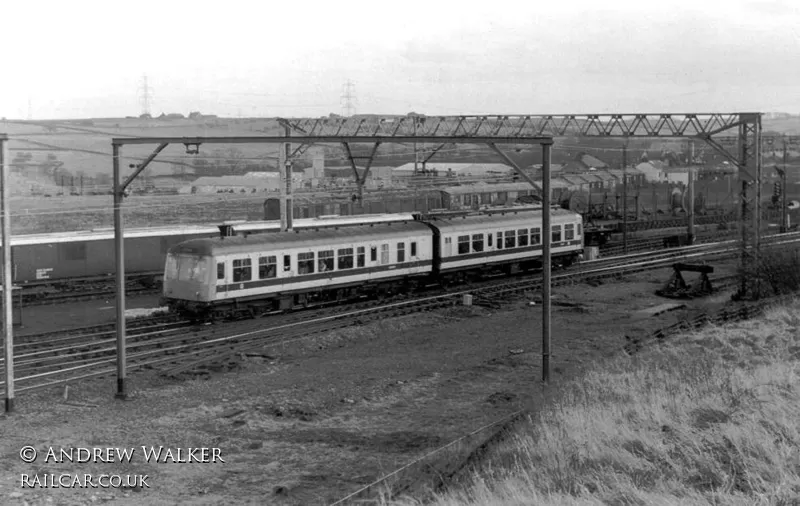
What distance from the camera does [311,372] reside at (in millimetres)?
20312

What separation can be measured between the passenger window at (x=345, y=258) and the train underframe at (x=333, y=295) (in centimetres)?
64

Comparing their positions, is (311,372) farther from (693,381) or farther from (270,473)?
(693,381)

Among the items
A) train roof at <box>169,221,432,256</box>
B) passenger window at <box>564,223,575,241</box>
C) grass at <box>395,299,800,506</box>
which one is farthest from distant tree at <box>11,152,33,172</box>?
grass at <box>395,299,800,506</box>

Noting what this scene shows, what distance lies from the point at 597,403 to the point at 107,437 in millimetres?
8069

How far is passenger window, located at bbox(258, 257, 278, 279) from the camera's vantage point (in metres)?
26.8

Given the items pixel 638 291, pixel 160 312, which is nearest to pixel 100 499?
pixel 160 312

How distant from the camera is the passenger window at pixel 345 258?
29.3 m

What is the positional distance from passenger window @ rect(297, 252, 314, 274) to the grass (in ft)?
39.6

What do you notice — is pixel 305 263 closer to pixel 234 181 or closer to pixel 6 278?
pixel 6 278

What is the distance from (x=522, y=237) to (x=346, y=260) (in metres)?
9.98

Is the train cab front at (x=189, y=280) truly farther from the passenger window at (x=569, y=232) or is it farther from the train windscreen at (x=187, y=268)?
the passenger window at (x=569, y=232)

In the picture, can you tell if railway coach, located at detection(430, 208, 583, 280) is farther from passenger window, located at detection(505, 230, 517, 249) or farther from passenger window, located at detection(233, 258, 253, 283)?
passenger window, located at detection(233, 258, 253, 283)

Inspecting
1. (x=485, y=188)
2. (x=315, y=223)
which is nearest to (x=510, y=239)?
(x=315, y=223)

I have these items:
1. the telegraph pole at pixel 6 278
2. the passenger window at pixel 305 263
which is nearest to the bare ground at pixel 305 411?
the telegraph pole at pixel 6 278
